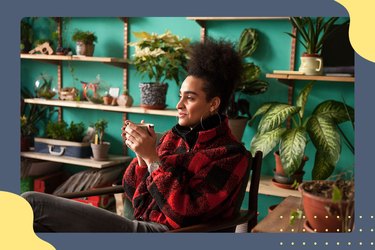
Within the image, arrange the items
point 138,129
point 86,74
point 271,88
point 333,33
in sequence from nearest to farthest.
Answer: point 138,129, point 333,33, point 271,88, point 86,74

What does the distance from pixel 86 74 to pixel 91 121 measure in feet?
1.21

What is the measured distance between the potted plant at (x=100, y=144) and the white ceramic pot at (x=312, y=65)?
1458mm

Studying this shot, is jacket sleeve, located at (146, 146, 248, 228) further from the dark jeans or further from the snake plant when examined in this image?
the snake plant

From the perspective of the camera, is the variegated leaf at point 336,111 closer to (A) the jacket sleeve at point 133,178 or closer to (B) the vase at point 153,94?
(B) the vase at point 153,94

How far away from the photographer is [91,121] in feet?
10.6

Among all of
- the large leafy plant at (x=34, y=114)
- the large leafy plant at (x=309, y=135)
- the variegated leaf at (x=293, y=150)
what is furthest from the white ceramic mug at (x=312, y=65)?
the large leafy plant at (x=34, y=114)

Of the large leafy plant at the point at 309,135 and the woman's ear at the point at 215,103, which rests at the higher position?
the woman's ear at the point at 215,103

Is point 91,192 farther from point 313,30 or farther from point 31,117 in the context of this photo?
point 31,117

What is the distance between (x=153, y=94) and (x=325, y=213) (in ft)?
6.22

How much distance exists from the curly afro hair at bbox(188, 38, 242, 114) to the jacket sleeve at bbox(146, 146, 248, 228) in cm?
23

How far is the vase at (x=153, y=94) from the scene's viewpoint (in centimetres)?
270
